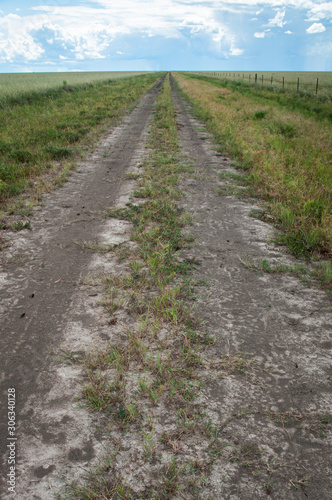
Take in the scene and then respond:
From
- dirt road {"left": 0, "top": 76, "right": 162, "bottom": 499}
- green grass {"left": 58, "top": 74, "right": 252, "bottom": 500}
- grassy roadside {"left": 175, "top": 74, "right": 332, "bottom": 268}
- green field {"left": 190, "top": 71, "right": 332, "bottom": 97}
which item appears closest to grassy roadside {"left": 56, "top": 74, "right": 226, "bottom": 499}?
green grass {"left": 58, "top": 74, "right": 252, "bottom": 500}

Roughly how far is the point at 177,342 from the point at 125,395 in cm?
68

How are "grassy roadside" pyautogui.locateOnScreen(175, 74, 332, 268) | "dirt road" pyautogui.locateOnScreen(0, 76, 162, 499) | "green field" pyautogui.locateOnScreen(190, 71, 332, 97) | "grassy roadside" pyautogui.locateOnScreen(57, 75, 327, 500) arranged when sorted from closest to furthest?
"grassy roadside" pyautogui.locateOnScreen(57, 75, 327, 500) → "dirt road" pyautogui.locateOnScreen(0, 76, 162, 499) → "grassy roadside" pyautogui.locateOnScreen(175, 74, 332, 268) → "green field" pyautogui.locateOnScreen(190, 71, 332, 97)

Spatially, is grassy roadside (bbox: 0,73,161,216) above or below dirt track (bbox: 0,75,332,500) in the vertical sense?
above

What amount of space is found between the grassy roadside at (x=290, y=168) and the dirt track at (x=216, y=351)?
1.48 ft

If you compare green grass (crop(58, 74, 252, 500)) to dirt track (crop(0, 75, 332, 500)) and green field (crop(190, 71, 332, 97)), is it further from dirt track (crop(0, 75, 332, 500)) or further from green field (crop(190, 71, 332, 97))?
green field (crop(190, 71, 332, 97))

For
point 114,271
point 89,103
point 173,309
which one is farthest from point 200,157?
point 89,103

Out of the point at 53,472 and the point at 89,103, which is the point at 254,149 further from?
the point at 89,103

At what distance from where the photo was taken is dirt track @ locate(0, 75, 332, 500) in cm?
192

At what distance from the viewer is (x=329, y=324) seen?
3100 millimetres

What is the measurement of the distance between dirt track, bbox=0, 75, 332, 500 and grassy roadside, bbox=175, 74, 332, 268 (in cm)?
45

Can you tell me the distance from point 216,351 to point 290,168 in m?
5.83

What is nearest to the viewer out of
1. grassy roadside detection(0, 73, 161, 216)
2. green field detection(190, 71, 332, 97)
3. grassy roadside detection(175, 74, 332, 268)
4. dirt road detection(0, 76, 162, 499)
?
dirt road detection(0, 76, 162, 499)

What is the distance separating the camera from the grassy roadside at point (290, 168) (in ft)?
15.4

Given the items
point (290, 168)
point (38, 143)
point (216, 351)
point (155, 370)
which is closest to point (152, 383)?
point (155, 370)
